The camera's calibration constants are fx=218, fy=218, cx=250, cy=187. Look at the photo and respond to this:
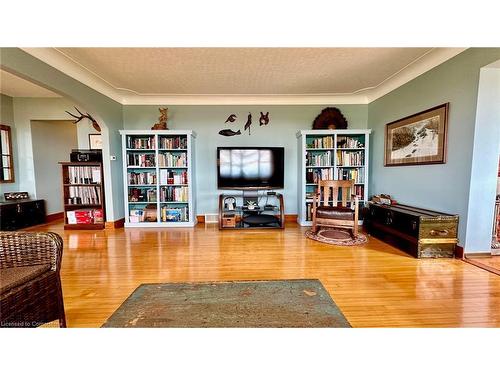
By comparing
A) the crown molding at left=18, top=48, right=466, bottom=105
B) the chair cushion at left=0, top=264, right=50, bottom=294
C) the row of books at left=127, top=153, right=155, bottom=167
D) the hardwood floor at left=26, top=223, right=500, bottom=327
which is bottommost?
the hardwood floor at left=26, top=223, right=500, bottom=327

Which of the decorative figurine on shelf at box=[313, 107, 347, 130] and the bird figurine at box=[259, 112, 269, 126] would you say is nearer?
the decorative figurine on shelf at box=[313, 107, 347, 130]

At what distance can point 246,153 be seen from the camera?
3.89 meters

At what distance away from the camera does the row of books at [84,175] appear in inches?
152

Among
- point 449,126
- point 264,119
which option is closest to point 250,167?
point 264,119

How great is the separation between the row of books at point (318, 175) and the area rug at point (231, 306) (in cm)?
237

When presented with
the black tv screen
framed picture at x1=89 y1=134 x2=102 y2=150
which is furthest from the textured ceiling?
framed picture at x1=89 y1=134 x2=102 y2=150

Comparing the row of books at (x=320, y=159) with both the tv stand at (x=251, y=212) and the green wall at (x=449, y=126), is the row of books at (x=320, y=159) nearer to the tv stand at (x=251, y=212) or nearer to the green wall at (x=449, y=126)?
the tv stand at (x=251, y=212)

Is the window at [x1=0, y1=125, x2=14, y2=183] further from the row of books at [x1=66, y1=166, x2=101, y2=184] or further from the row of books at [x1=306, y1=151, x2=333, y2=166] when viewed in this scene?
the row of books at [x1=306, y1=151, x2=333, y2=166]

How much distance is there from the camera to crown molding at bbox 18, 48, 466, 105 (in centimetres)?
276

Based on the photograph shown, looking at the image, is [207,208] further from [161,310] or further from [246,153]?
[161,310]

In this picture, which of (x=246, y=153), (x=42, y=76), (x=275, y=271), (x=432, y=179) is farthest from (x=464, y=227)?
(x=42, y=76)

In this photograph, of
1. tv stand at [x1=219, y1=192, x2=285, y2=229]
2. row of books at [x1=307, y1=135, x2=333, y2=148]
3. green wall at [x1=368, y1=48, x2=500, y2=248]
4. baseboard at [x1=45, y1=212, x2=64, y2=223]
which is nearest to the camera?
green wall at [x1=368, y1=48, x2=500, y2=248]

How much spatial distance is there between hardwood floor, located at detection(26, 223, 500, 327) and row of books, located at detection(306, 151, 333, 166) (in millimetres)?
1461

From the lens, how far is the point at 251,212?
405cm
